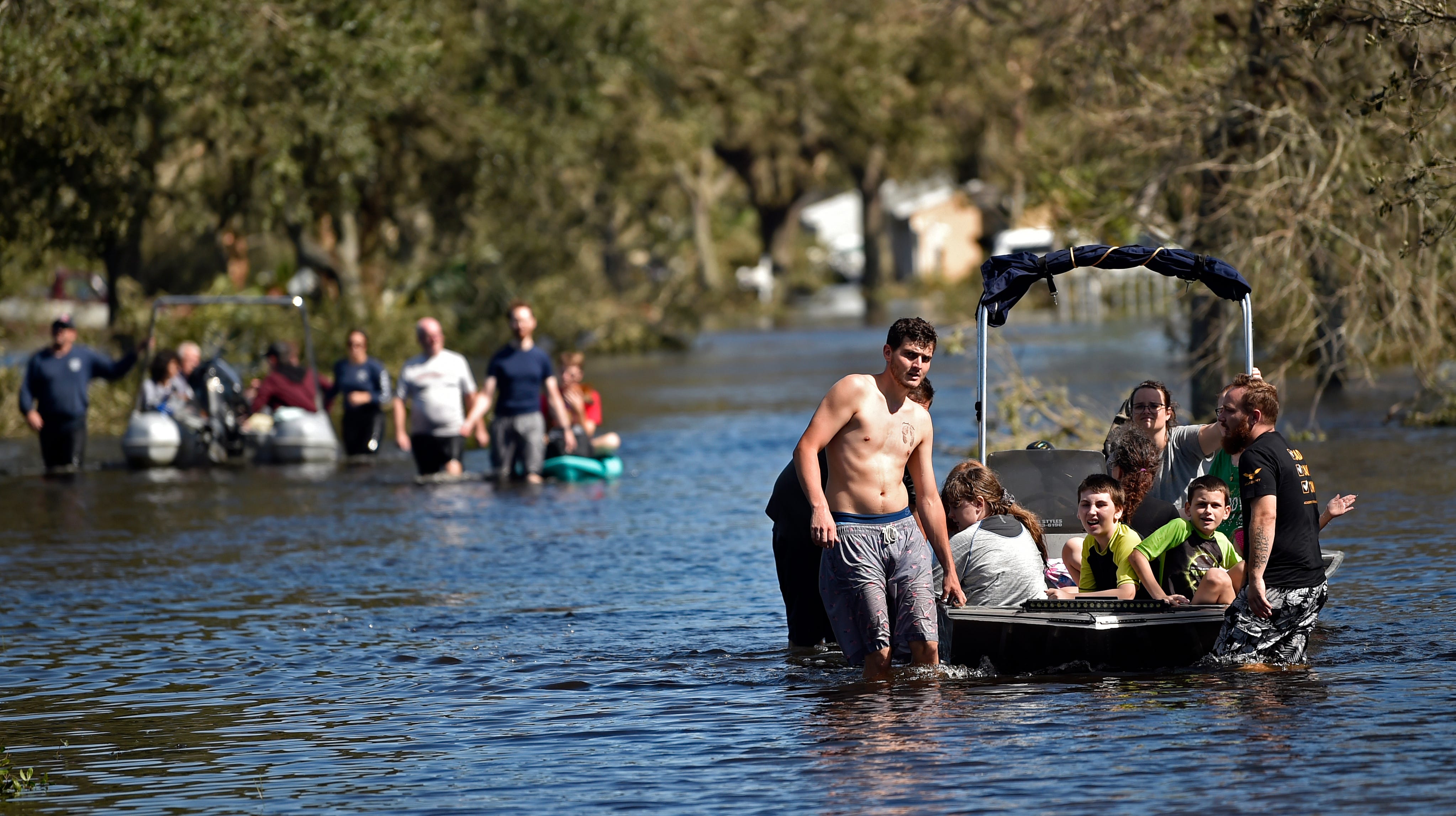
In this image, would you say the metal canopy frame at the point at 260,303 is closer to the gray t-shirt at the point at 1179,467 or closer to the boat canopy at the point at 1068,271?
the boat canopy at the point at 1068,271

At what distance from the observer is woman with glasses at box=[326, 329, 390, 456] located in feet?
71.2

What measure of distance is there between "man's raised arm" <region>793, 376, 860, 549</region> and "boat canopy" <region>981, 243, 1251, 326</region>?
1.92 m

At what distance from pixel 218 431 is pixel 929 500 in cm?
1563

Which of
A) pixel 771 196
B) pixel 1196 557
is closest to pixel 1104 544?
pixel 1196 557

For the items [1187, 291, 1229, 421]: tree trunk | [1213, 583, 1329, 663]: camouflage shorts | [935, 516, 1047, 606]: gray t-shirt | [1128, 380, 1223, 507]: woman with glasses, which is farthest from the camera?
[1187, 291, 1229, 421]: tree trunk

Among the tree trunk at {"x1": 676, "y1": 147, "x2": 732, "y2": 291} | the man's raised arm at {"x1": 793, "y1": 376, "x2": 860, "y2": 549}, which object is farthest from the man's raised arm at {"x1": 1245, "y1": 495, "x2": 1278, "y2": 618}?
the tree trunk at {"x1": 676, "y1": 147, "x2": 732, "y2": 291}

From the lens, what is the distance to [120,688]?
10211 millimetres

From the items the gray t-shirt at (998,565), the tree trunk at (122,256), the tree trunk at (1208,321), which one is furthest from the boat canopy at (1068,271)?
the tree trunk at (122,256)

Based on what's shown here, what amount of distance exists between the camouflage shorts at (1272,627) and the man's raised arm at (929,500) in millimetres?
1290

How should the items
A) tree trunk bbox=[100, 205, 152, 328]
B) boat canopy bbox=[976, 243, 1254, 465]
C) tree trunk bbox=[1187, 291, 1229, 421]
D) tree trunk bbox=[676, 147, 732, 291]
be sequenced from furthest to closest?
tree trunk bbox=[676, 147, 732, 291] < tree trunk bbox=[100, 205, 152, 328] < tree trunk bbox=[1187, 291, 1229, 421] < boat canopy bbox=[976, 243, 1254, 465]

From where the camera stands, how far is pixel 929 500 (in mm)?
9023

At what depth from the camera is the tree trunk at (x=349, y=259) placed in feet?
119

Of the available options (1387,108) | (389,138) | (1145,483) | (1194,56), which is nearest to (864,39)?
(389,138)

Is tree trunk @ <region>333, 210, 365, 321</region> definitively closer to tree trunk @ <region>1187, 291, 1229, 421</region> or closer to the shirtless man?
tree trunk @ <region>1187, 291, 1229, 421</region>
